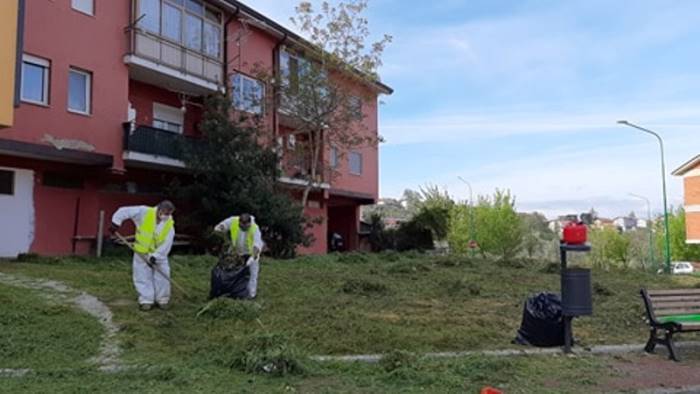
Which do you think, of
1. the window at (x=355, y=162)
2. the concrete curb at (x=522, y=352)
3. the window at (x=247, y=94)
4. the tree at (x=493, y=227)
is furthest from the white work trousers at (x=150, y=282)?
the tree at (x=493, y=227)

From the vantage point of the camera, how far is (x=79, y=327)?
27.2 feet

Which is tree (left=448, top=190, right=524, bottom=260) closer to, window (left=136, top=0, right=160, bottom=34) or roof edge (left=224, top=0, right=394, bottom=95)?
roof edge (left=224, top=0, right=394, bottom=95)

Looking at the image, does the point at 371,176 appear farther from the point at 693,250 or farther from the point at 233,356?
the point at 693,250

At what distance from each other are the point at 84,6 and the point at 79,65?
74.5 inches

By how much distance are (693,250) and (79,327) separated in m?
64.8

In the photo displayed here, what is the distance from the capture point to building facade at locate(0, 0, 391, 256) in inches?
666

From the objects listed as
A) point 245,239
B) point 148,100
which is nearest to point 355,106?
point 148,100

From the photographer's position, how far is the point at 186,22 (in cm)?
2216

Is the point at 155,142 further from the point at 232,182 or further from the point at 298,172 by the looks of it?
the point at 298,172

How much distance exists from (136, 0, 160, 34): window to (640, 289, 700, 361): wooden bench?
17384mm

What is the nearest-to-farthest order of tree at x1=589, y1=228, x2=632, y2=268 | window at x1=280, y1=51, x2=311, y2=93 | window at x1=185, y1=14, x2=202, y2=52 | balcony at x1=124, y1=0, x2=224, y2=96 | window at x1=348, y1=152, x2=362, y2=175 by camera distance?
1. balcony at x1=124, y1=0, x2=224, y2=96
2. window at x1=185, y1=14, x2=202, y2=52
3. window at x1=280, y1=51, x2=311, y2=93
4. window at x1=348, y1=152, x2=362, y2=175
5. tree at x1=589, y1=228, x2=632, y2=268

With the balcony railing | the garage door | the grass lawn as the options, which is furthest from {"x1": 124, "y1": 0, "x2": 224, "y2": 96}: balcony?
the grass lawn

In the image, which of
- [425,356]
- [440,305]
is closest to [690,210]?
[440,305]

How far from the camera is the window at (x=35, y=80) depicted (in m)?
16.8
